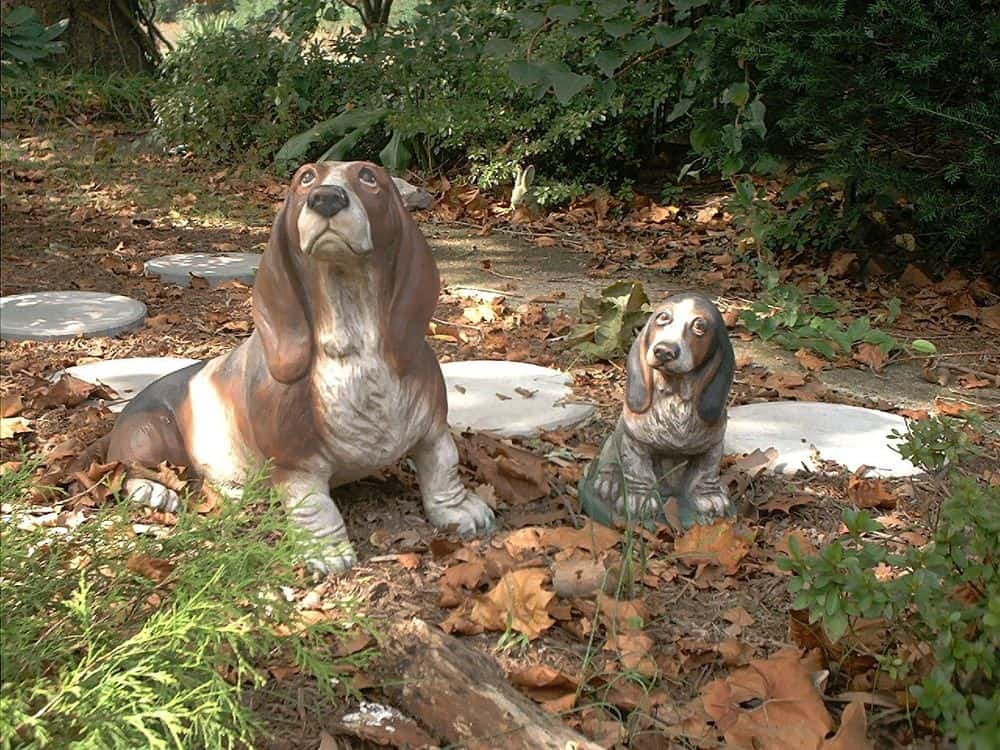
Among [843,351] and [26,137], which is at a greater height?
[26,137]

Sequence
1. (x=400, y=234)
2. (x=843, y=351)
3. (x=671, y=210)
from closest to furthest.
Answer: (x=400, y=234)
(x=843, y=351)
(x=671, y=210)

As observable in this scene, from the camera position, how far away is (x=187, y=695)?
1.83 meters

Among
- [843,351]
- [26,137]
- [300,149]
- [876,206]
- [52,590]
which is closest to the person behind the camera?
[52,590]

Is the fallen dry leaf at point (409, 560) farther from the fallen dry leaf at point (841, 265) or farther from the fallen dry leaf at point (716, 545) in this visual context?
the fallen dry leaf at point (841, 265)

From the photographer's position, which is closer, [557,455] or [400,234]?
[400,234]

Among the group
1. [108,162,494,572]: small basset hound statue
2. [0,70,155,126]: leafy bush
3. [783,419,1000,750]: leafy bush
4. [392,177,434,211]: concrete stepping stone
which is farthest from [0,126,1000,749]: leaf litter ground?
[0,70,155,126]: leafy bush

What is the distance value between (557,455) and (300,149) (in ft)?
18.7

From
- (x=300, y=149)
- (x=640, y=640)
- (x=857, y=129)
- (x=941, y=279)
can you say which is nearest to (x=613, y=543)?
(x=640, y=640)

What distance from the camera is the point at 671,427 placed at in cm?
309

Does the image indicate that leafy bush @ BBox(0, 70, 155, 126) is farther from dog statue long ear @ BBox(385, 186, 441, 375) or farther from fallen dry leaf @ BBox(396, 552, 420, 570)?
fallen dry leaf @ BBox(396, 552, 420, 570)

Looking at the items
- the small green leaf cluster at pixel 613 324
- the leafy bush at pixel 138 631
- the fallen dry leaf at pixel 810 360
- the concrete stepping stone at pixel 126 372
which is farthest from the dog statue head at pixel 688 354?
the concrete stepping stone at pixel 126 372

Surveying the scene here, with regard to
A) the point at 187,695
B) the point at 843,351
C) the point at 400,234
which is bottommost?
the point at 843,351

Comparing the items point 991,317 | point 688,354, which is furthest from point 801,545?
point 991,317

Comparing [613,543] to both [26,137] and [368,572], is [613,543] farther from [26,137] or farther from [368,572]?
[26,137]
